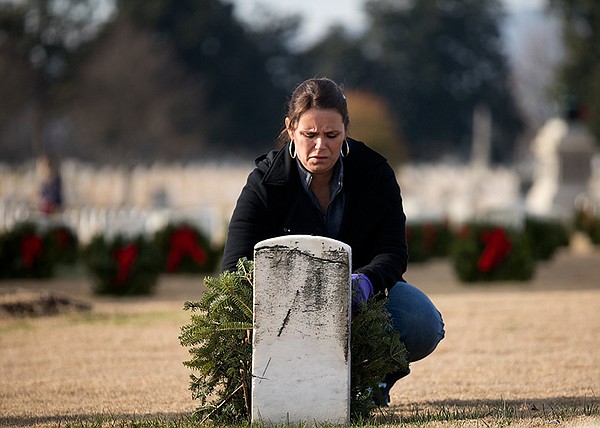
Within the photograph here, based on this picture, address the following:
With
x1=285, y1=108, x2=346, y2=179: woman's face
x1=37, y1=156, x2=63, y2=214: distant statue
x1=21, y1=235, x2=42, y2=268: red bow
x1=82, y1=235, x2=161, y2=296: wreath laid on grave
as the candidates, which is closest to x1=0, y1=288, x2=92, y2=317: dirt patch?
x1=82, y1=235, x2=161, y2=296: wreath laid on grave

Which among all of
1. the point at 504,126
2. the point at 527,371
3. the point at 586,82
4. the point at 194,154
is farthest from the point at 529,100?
the point at 527,371

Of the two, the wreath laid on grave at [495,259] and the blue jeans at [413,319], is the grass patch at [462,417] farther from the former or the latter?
the wreath laid on grave at [495,259]

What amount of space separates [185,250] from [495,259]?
4.32 m

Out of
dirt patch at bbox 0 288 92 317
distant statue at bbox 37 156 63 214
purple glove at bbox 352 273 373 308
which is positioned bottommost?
dirt patch at bbox 0 288 92 317

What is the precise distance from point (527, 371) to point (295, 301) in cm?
287

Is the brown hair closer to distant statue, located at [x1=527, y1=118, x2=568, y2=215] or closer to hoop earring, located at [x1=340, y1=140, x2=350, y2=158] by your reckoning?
hoop earring, located at [x1=340, y1=140, x2=350, y2=158]

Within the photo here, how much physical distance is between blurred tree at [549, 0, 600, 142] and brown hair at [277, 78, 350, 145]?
4083 centimetres

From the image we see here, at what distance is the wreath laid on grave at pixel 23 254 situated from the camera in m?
15.8

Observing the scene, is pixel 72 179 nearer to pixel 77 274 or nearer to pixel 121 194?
pixel 121 194

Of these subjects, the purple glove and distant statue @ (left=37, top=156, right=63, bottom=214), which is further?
distant statue @ (left=37, top=156, right=63, bottom=214)

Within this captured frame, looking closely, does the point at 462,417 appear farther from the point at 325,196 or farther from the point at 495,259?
the point at 495,259

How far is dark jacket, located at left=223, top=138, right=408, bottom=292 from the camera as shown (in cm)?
520

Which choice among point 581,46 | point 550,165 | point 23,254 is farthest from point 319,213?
point 581,46

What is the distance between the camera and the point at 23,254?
15.9 meters
